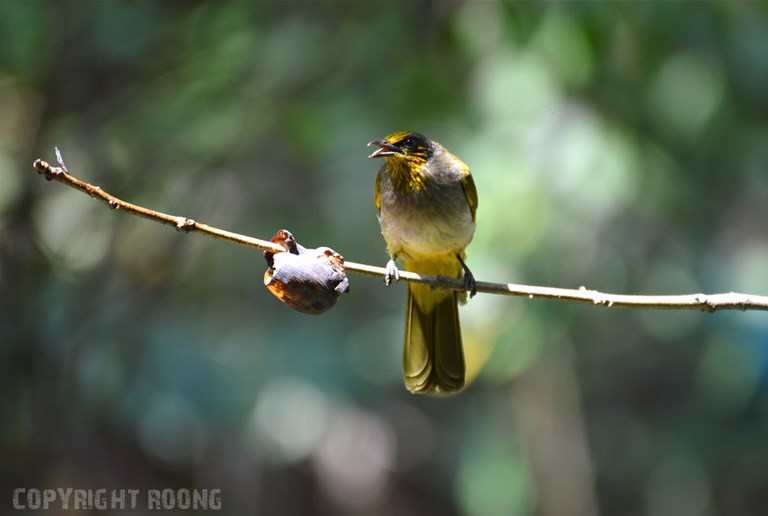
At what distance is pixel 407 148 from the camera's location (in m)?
3.74

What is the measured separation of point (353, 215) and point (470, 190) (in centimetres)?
323

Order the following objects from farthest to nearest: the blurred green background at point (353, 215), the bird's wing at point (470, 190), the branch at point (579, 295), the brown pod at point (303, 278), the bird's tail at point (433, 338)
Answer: the blurred green background at point (353, 215)
the bird's wing at point (470, 190)
the bird's tail at point (433, 338)
the brown pod at point (303, 278)
the branch at point (579, 295)

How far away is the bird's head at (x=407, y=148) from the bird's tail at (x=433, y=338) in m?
0.39

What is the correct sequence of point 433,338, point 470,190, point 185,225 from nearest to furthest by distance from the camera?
1. point 185,225
2. point 433,338
3. point 470,190

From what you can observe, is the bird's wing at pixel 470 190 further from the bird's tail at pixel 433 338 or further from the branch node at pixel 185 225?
the branch node at pixel 185 225

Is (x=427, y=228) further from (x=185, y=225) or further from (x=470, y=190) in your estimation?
(x=185, y=225)

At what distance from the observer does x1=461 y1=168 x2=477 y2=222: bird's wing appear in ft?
12.7

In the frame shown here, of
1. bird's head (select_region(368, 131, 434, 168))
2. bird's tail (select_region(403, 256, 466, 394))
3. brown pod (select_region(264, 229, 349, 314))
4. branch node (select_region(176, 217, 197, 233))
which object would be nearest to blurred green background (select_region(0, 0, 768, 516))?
bird's tail (select_region(403, 256, 466, 394))

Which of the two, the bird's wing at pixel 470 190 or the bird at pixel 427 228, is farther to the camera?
the bird's wing at pixel 470 190

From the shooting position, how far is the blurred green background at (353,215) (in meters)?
4.34

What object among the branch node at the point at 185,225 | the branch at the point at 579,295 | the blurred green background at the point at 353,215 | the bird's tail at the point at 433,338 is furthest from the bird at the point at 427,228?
the branch node at the point at 185,225

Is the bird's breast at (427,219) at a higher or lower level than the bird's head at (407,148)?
lower

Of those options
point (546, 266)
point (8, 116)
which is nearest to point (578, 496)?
point (546, 266)

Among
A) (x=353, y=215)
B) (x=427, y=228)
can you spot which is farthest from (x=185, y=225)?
(x=353, y=215)
